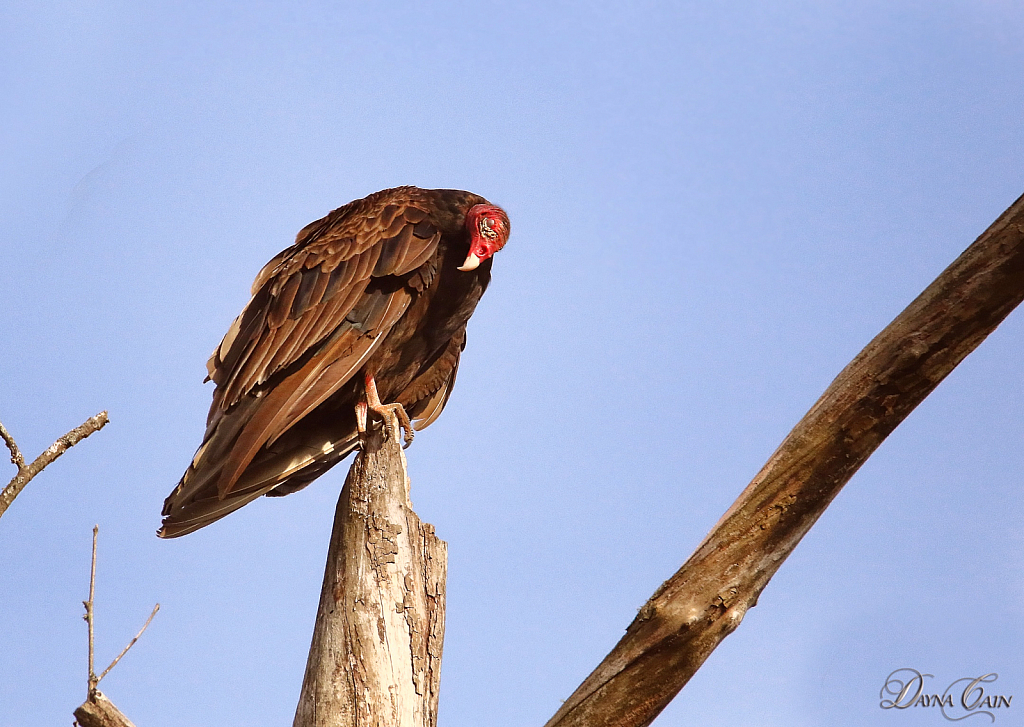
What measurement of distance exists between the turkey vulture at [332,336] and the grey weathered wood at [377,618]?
79 cm

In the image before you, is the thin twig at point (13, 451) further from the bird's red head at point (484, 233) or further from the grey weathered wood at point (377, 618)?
the bird's red head at point (484, 233)

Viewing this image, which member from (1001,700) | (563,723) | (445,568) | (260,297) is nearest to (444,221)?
(260,297)

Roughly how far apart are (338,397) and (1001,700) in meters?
2.85

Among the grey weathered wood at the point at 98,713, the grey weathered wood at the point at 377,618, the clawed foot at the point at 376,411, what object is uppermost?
the clawed foot at the point at 376,411

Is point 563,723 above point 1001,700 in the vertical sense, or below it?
below

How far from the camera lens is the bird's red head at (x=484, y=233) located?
430 centimetres

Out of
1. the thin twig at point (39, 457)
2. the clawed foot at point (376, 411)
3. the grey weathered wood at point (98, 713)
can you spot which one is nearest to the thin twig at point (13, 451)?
the thin twig at point (39, 457)

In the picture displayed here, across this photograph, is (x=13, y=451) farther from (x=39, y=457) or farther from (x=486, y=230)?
(x=486, y=230)

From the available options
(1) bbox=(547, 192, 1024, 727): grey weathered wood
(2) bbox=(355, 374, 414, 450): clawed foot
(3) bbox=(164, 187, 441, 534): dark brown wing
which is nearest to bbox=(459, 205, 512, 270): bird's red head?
(3) bbox=(164, 187, 441, 534): dark brown wing

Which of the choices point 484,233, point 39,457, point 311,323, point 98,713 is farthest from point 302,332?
point 98,713

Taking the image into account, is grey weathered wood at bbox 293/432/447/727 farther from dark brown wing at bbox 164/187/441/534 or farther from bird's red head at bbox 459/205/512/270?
bird's red head at bbox 459/205/512/270

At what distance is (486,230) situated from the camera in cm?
433

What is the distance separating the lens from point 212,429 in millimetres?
3934

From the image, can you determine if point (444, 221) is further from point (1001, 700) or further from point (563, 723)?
point (1001, 700)
